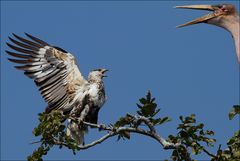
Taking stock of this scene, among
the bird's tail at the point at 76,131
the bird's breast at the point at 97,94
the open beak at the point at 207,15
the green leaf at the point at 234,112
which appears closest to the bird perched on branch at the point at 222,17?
the open beak at the point at 207,15

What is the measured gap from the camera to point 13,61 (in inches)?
640

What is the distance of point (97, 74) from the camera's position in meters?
15.4

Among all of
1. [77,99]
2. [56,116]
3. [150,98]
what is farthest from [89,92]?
[150,98]

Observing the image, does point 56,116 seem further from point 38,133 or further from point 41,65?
point 41,65

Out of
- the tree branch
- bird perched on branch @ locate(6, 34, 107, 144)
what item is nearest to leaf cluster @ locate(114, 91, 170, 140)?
the tree branch

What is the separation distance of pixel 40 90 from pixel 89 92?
1.05 meters

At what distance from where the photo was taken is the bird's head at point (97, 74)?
15.3 metres

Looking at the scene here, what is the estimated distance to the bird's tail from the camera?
14657 millimetres

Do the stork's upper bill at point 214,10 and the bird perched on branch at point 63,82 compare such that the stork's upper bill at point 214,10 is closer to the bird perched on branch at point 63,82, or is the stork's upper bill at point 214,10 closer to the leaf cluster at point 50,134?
the leaf cluster at point 50,134

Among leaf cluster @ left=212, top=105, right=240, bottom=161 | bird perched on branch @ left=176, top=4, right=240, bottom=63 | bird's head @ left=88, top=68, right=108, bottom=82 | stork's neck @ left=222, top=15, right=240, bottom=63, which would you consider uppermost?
bird's head @ left=88, top=68, right=108, bottom=82

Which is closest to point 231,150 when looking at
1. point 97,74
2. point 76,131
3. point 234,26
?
point 234,26

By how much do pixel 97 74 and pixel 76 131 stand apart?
1281 mm

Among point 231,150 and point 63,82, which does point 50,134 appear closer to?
point 231,150

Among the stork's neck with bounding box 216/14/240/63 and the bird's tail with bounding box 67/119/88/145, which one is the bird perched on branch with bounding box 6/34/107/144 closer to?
the bird's tail with bounding box 67/119/88/145
